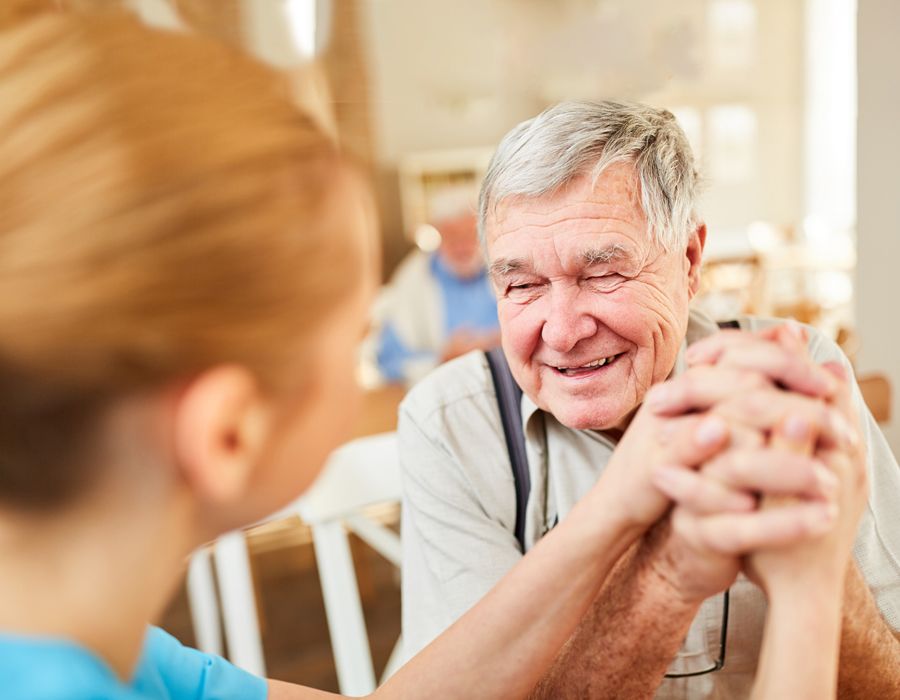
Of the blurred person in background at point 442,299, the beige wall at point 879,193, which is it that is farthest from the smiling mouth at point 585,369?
the blurred person in background at point 442,299

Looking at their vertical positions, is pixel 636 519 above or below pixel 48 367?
below

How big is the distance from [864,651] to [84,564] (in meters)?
0.78

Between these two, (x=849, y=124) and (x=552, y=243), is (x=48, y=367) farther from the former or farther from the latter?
(x=849, y=124)

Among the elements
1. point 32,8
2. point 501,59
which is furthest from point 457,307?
point 501,59

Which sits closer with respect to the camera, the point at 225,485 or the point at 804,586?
the point at 225,485

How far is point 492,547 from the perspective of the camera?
3.65ft

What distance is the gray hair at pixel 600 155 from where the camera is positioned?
1063 mm

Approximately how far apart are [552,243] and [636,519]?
43 cm

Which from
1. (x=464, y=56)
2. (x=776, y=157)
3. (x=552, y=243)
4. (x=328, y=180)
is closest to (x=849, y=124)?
(x=776, y=157)

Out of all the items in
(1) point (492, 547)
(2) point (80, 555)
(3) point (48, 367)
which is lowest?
(1) point (492, 547)

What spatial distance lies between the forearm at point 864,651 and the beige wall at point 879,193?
1023mm

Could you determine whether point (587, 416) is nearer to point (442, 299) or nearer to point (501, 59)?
point (442, 299)

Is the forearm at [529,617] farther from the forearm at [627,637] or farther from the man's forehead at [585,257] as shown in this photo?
the man's forehead at [585,257]

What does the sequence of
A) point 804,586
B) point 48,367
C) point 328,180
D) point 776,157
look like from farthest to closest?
point 776,157, point 804,586, point 328,180, point 48,367
